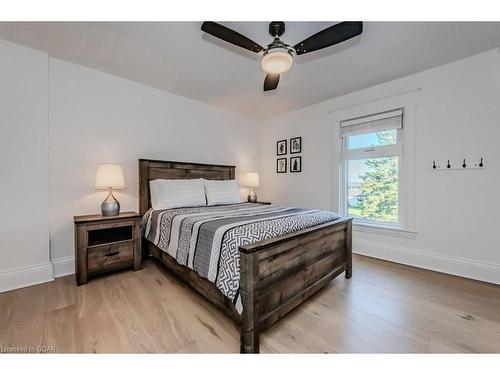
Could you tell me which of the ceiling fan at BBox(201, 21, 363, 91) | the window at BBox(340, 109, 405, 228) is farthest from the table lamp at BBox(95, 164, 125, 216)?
the window at BBox(340, 109, 405, 228)

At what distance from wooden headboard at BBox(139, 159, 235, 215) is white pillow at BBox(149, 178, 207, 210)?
16cm

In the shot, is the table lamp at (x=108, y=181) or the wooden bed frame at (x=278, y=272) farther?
the table lamp at (x=108, y=181)

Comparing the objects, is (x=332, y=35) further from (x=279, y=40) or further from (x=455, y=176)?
(x=455, y=176)

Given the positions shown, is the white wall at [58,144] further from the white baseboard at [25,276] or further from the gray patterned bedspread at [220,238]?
the gray patterned bedspread at [220,238]

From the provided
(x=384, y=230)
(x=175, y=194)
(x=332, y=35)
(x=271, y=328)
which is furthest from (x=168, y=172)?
(x=384, y=230)

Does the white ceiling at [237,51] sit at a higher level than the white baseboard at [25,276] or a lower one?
higher

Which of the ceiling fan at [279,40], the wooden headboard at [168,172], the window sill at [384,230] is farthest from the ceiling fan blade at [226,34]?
the window sill at [384,230]

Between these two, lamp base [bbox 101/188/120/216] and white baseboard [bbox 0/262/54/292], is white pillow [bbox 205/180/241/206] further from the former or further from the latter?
white baseboard [bbox 0/262/54/292]

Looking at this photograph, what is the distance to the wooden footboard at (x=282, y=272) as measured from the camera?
1296 millimetres

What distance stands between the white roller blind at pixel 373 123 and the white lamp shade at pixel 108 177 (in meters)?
3.17

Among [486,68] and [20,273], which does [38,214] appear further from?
[486,68]

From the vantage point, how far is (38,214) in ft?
7.54

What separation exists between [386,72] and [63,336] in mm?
3947
